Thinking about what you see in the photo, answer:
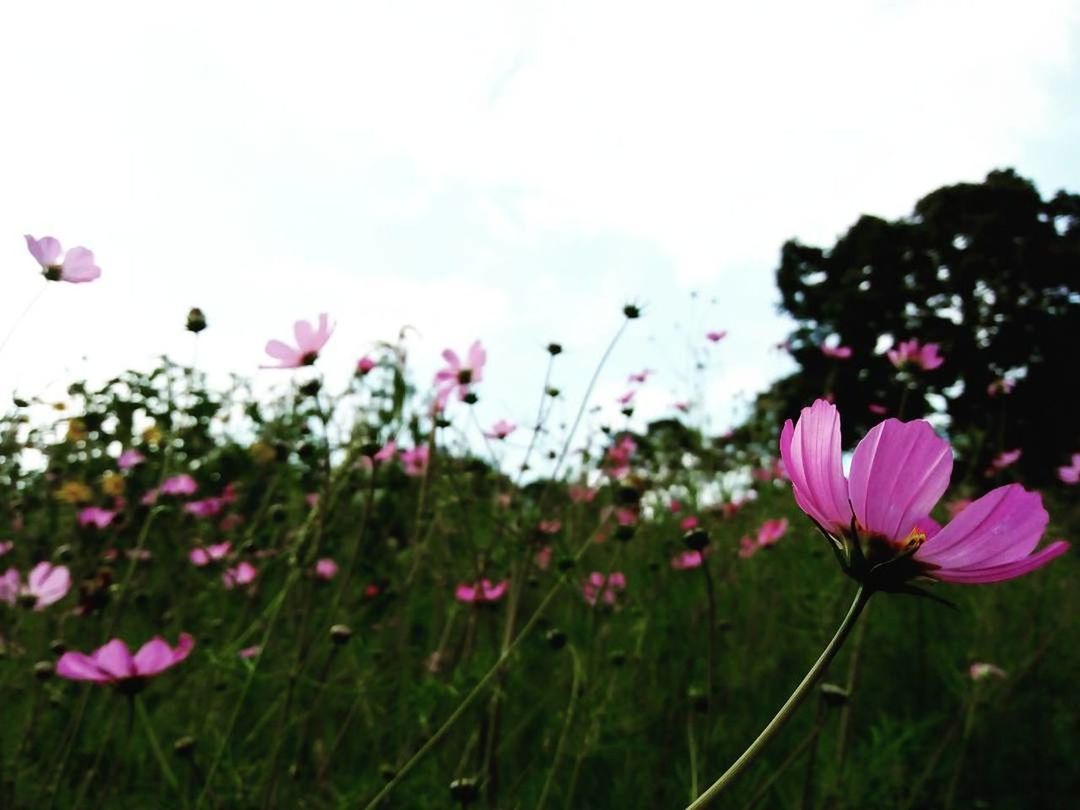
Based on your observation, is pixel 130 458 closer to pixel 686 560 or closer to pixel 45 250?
pixel 45 250

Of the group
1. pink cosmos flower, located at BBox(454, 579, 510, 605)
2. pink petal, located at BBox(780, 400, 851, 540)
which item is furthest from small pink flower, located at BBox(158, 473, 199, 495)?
pink petal, located at BBox(780, 400, 851, 540)

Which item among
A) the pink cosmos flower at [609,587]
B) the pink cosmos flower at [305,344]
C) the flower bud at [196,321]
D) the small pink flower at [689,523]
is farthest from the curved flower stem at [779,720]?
the small pink flower at [689,523]

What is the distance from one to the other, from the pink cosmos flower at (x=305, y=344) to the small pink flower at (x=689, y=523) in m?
1.02

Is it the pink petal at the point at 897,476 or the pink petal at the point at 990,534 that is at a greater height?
the pink petal at the point at 897,476

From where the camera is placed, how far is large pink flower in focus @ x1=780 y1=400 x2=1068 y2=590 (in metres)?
0.40

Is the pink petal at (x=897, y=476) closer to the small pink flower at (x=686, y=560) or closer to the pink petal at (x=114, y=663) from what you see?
the pink petal at (x=114, y=663)

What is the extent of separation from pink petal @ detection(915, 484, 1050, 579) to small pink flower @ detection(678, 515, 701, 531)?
154 centimetres

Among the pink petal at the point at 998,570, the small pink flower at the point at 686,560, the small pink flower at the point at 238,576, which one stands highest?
the small pink flower at the point at 686,560

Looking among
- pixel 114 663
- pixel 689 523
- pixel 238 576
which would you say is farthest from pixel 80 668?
pixel 689 523

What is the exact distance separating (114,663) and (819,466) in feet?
2.29

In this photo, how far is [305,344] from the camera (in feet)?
3.89

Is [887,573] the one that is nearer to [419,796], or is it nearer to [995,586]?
[419,796]

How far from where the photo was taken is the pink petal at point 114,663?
826 mm

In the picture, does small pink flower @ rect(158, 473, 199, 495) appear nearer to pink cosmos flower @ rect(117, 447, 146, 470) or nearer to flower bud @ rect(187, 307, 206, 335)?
pink cosmos flower @ rect(117, 447, 146, 470)
